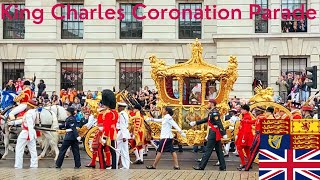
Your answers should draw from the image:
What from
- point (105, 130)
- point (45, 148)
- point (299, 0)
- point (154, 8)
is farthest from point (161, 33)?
point (105, 130)

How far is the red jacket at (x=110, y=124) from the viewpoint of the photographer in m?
16.0

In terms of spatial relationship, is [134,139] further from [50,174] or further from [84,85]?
[84,85]

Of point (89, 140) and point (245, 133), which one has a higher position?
point (245, 133)

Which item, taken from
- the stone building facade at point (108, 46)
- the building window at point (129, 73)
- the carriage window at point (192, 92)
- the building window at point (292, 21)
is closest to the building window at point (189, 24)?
the stone building facade at point (108, 46)

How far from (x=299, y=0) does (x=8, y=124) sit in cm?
1908

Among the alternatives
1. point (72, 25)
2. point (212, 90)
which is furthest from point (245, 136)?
point (72, 25)

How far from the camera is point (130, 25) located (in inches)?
1391

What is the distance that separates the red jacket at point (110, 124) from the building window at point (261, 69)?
18.6 m

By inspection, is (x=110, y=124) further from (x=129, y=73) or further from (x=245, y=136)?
(x=129, y=73)

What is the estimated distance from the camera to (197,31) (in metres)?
35.2

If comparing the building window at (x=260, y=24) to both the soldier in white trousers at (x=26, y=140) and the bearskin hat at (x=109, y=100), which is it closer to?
the bearskin hat at (x=109, y=100)

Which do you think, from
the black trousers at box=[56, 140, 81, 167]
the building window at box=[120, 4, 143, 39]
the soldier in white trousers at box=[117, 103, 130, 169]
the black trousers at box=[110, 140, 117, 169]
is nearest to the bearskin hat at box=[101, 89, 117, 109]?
the soldier in white trousers at box=[117, 103, 130, 169]

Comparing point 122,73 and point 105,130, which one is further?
point 122,73

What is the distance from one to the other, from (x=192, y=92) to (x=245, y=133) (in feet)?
11.2
